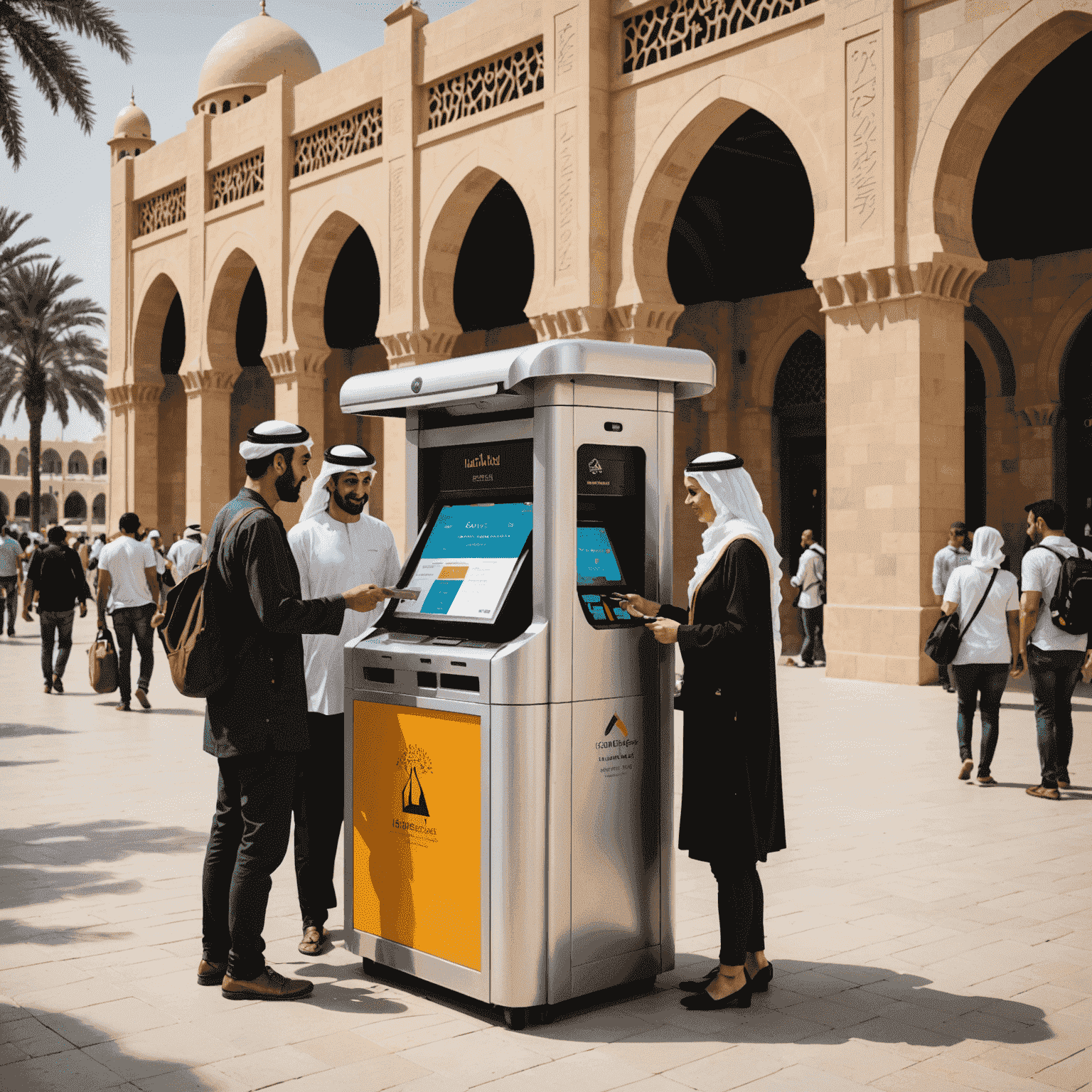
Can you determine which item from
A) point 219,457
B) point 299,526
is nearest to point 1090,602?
point 299,526

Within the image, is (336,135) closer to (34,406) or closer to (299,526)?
(299,526)

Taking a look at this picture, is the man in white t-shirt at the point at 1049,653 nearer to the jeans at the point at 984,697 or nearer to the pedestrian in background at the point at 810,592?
the jeans at the point at 984,697

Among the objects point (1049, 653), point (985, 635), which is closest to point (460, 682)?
point (1049, 653)

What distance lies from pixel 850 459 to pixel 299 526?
30.3ft

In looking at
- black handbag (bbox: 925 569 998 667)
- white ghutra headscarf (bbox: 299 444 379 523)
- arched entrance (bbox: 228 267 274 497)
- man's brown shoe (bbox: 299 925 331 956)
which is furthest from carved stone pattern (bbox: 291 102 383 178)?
man's brown shoe (bbox: 299 925 331 956)

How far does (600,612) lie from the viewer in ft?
12.9

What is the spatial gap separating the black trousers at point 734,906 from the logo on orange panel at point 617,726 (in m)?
0.49

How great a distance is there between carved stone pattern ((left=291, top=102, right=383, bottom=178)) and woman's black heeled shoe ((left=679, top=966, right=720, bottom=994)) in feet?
56.0

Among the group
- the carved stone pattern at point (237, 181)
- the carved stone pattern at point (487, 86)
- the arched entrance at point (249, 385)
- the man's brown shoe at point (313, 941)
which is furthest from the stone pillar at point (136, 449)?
the man's brown shoe at point (313, 941)

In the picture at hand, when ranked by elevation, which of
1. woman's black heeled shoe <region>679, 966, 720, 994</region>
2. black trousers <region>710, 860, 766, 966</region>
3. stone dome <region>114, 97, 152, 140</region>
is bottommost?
woman's black heeled shoe <region>679, 966, 720, 994</region>

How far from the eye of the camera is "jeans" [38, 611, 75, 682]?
39.1ft

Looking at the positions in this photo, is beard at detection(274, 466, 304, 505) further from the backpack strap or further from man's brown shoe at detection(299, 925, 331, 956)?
the backpack strap

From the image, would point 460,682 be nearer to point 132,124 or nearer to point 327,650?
point 327,650

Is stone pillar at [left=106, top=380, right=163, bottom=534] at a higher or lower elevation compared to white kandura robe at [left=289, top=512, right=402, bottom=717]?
higher
